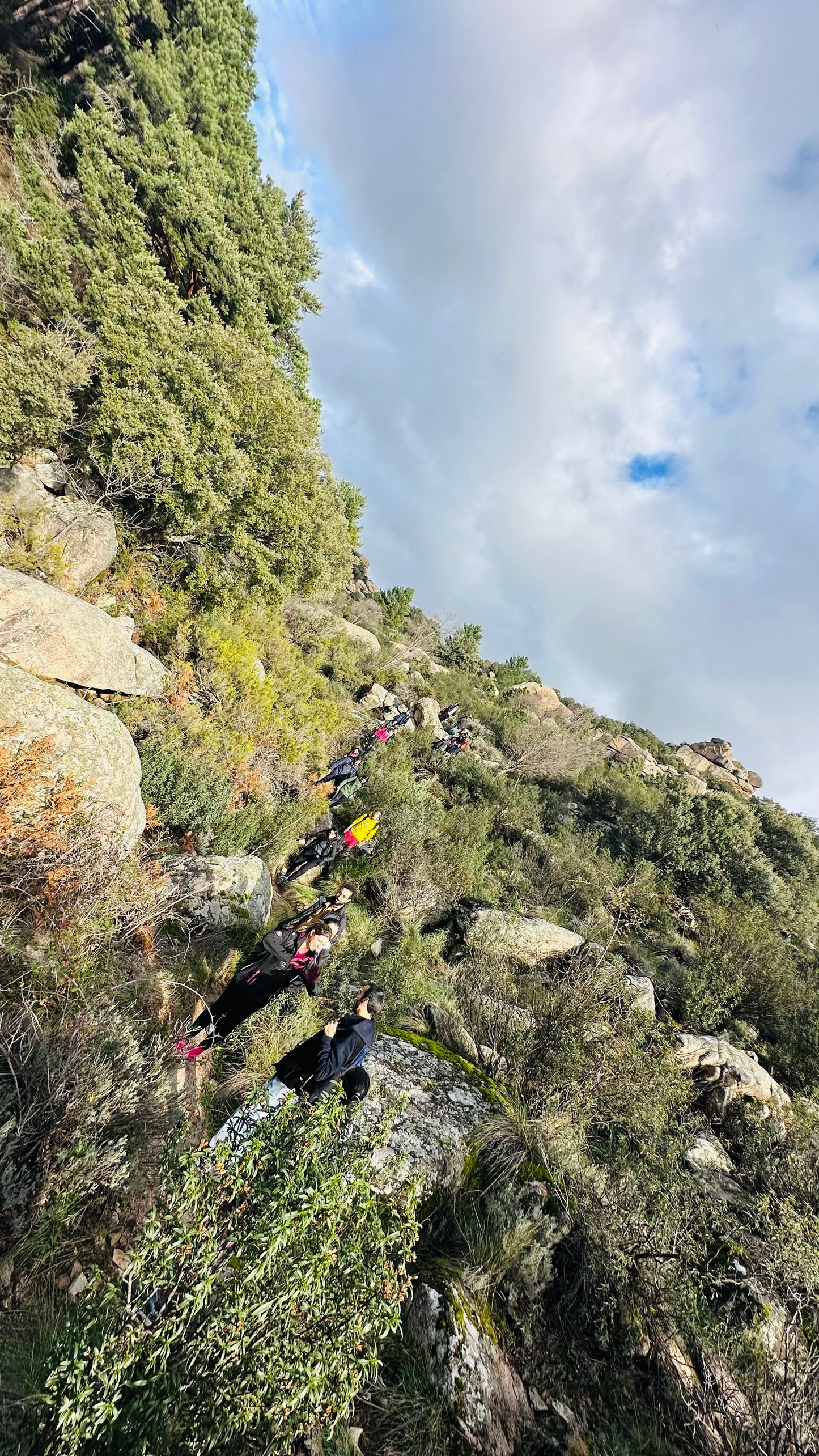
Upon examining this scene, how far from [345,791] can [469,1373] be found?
821 centimetres

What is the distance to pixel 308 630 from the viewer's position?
1491 cm

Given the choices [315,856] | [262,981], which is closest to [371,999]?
[262,981]

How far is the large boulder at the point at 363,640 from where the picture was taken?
21.2 m

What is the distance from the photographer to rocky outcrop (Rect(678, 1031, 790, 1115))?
25.5ft

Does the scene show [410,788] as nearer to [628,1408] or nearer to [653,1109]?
[653,1109]

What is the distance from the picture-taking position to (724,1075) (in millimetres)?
7980

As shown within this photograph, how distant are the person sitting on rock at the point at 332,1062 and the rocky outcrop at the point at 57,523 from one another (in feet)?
24.3

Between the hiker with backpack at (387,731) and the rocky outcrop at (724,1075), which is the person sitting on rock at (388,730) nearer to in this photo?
the hiker with backpack at (387,731)

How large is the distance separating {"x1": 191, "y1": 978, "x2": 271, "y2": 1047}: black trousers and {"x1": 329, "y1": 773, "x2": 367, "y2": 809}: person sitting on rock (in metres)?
6.04

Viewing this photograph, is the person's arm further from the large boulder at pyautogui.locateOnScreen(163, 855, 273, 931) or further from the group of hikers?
the large boulder at pyautogui.locateOnScreen(163, 855, 273, 931)

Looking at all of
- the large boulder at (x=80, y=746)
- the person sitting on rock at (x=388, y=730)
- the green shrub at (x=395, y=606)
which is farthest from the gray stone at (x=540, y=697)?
the large boulder at (x=80, y=746)

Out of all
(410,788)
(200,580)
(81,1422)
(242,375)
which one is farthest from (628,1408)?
(242,375)

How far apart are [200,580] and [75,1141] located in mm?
9330

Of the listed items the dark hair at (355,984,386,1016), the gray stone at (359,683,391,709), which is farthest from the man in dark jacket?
the gray stone at (359,683,391,709)
